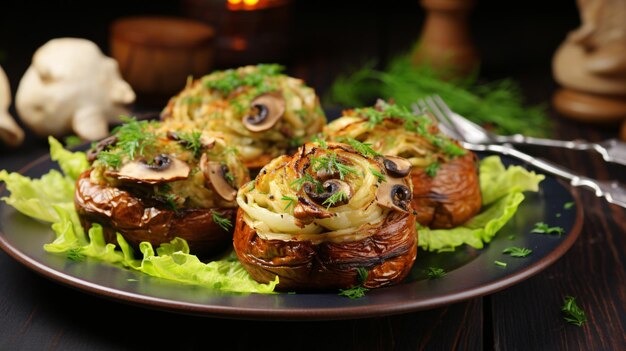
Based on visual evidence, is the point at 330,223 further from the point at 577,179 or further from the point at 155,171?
the point at 577,179

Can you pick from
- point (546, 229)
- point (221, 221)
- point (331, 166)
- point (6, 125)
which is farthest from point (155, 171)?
point (6, 125)

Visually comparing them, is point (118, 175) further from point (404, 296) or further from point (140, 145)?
point (404, 296)

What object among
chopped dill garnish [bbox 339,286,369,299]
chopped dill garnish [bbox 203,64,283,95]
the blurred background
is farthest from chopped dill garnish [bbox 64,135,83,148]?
chopped dill garnish [bbox 339,286,369,299]

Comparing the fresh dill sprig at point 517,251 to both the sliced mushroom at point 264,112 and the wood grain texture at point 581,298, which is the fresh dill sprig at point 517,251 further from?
the sliced mushroom at point 264,112

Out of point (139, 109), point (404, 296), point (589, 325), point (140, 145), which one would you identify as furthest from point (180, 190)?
point (139, 109)

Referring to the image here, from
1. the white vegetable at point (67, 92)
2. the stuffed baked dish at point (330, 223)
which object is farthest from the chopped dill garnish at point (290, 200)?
the white vegetable at point (67, 92)
